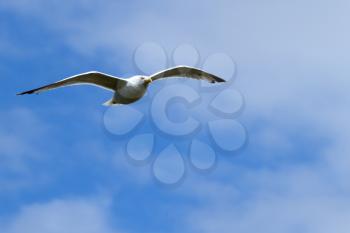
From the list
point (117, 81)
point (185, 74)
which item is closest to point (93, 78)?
point (117, 81)

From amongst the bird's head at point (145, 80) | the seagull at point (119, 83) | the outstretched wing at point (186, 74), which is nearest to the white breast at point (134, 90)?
the seagull at point (119, 83)

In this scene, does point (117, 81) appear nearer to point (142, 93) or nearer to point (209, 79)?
point (142, 93)

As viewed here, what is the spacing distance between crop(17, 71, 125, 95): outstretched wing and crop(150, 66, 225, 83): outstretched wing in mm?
1714

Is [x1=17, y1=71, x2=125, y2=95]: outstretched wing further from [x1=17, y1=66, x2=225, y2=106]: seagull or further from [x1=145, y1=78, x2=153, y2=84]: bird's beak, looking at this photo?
[x1=145, y1=78, x2=153, y2=84]: bird's beak

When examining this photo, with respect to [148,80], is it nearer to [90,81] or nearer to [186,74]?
[90,81]

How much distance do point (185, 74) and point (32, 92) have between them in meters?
7.27

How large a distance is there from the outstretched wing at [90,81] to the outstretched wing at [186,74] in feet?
5.62

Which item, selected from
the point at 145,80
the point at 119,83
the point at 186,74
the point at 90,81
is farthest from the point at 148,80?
the point at 186,74

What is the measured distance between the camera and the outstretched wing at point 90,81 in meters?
33.4

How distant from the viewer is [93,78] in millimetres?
34000

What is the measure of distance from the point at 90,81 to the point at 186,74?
4854 mm

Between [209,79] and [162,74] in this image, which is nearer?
[162,74]

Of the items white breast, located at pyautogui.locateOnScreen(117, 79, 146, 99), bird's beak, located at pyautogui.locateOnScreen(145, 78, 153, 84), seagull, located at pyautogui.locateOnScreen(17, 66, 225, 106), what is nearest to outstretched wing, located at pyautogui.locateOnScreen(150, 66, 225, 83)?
seagull, located at pyautogui.locateOnScreen(17, 66, 225, 106)

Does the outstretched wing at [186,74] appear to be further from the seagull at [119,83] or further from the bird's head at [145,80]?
the bird's head at [145,80]
